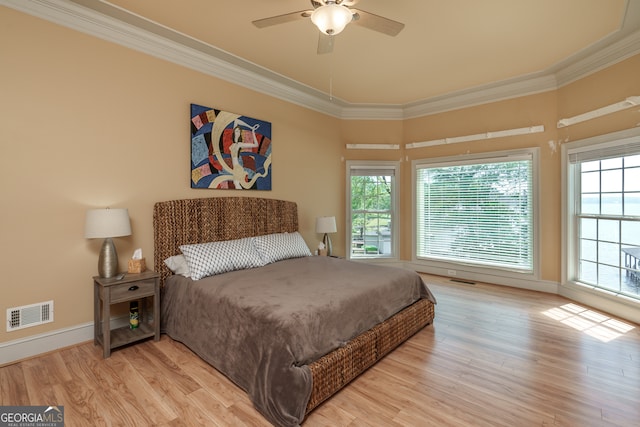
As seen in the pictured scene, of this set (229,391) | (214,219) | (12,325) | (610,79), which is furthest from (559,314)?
(12,325)

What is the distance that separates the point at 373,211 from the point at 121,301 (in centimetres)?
384

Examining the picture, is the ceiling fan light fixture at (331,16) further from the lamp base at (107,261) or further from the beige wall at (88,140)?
the lamp base at (107,261)

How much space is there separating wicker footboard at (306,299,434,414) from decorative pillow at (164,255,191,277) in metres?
1.68

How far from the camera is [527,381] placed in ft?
6.79

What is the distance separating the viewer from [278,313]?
1.89m

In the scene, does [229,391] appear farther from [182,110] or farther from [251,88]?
[251,88]

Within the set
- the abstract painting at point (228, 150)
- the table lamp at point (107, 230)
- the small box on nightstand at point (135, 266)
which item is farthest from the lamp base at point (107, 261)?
the abstract painting at point (228, 150)

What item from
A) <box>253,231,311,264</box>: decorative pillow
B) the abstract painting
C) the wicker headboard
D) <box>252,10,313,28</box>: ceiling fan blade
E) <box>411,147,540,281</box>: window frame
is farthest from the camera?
<box>411,147,540,281</box>: window frame

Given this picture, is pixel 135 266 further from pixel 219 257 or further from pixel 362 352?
pixel 362 352

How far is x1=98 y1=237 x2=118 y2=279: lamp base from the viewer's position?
2.50 metres

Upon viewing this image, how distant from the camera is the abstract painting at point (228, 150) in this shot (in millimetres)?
3293

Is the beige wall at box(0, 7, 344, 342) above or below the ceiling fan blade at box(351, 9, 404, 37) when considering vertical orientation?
below

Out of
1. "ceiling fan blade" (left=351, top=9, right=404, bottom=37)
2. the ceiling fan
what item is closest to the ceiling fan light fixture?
the ceiling fan

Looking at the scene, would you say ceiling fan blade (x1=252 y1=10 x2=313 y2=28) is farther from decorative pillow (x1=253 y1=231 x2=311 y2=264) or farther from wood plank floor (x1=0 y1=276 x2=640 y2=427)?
wood plank floor (x1=0 y1=276 x2=640 y2=427)
